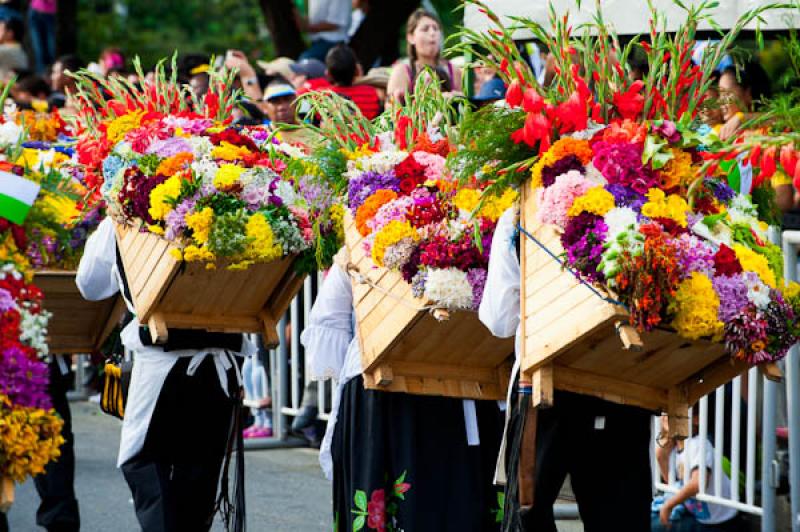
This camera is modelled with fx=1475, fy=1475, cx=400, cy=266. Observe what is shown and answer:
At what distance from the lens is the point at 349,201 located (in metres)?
6.00

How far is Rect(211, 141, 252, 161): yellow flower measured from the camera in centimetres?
620

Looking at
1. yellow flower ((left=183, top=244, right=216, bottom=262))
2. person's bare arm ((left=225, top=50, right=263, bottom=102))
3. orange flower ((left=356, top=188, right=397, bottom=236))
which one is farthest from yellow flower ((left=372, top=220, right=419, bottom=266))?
person's bare arm ((left=225, top=50, right=263, bottom=102))

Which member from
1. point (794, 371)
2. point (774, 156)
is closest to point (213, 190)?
point (774, 156)

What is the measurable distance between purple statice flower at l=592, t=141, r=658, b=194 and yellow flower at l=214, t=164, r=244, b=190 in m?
1.75

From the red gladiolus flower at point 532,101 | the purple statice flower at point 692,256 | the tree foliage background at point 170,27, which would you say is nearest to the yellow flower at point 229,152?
the red gladiolus flower at point 532,101

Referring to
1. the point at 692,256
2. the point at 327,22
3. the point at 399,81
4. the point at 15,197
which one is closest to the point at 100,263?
the point at 15,197

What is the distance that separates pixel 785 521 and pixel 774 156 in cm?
366

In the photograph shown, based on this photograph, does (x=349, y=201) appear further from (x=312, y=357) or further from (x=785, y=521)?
(x=785, y=521)

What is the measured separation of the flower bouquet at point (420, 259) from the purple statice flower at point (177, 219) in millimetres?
629

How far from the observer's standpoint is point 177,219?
5926mm

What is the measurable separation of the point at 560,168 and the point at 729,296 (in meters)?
0.72

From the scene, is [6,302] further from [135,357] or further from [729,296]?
[729,296]

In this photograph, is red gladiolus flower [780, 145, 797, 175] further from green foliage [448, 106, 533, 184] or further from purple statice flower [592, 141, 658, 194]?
green foliage [448, 106, 533, 184]

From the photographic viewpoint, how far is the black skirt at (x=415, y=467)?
5.93m
